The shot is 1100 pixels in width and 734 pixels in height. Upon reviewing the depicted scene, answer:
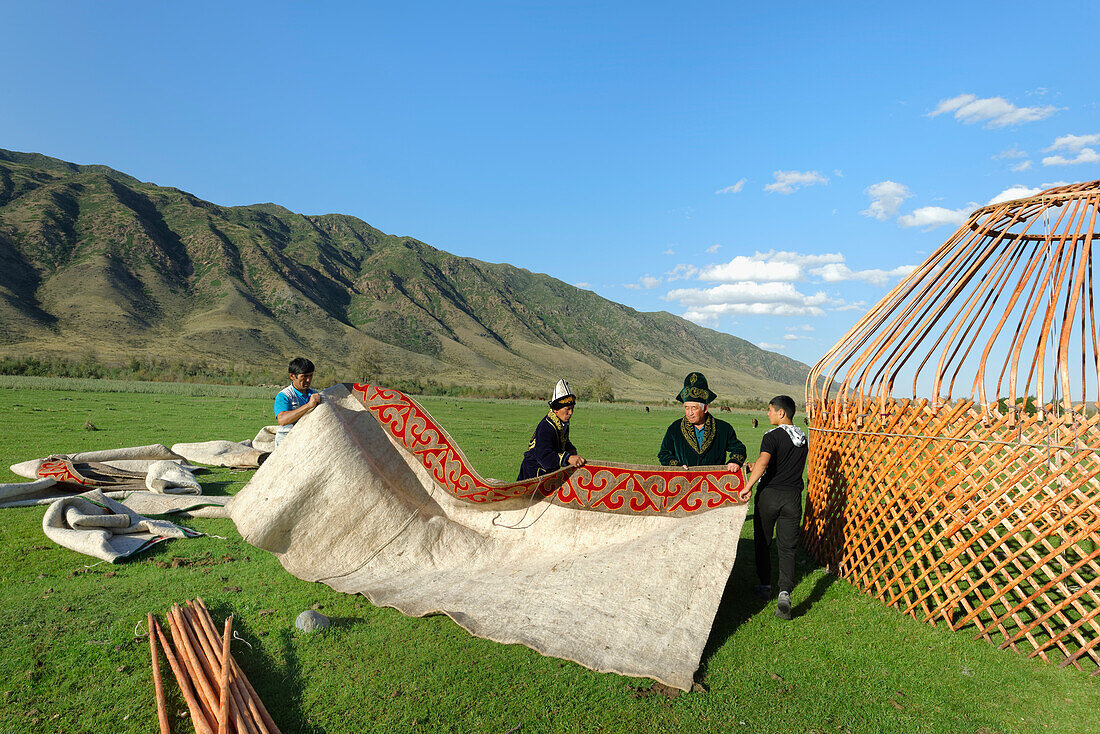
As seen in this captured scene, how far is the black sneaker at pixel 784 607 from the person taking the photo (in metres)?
4.09

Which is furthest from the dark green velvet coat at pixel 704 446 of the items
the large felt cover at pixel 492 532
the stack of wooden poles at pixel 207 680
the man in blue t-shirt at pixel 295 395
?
the stack of wooden poles at pixel 207 680

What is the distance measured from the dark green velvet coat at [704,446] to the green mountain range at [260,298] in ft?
164

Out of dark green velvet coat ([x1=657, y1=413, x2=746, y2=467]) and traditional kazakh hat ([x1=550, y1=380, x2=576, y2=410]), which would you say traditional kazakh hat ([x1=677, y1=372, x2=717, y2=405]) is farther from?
traditional kazakh hat ([x1=550, y1=380, x2=576, y2=410])

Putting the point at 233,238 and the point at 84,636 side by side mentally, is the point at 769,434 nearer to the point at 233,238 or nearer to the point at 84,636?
the point at 84,636

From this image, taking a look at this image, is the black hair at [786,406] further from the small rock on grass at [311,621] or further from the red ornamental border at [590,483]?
the small rock on grass at [311,621]

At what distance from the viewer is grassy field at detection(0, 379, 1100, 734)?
9.26ft

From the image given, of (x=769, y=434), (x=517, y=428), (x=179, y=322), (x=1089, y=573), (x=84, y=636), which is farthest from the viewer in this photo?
(x=179, y=322)

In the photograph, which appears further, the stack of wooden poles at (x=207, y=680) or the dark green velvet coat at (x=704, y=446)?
the dark green velvet coat at (x=704, y=446)

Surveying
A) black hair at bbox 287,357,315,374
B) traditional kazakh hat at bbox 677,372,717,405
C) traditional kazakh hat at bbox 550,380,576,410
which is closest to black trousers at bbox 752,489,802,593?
traditional kazakh hat at bbox 677,372,717,405

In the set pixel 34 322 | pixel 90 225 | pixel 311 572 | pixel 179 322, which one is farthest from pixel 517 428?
pixel 90 225

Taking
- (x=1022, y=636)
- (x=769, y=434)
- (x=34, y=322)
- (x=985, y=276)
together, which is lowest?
(x=34, y=322)

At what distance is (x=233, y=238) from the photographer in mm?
91938

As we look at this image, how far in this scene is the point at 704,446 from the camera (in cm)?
484

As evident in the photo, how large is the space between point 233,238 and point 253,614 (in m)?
102
